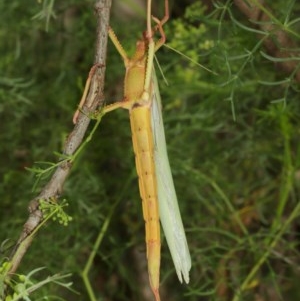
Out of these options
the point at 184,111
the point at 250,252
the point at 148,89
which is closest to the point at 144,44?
the point at 148,89

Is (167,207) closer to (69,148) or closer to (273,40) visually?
(69,148)

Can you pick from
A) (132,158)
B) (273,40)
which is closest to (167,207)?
(273,40)

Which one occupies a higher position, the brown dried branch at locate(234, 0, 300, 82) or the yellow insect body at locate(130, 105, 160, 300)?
the brown dried branch at locate(234, 0, 300, 82)

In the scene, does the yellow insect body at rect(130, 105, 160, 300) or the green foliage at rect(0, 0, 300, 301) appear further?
the green foliage at rect(0, 0, 300, 301)

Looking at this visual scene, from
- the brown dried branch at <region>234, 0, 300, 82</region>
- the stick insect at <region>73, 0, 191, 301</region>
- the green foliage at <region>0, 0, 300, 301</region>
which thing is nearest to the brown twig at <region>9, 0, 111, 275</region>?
the stick insect at <region>73, 0, 191, 301</region>

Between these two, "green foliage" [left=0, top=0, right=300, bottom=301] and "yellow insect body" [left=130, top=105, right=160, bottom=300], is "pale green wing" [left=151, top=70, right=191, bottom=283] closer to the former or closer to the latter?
"yellow insect body" [left=130, top=105, right=160, bottom=300]

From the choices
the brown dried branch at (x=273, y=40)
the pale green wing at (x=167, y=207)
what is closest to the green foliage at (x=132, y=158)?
the brown dried branch at (x=273, y=40)

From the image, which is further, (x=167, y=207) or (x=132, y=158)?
(x=132, y=158)
